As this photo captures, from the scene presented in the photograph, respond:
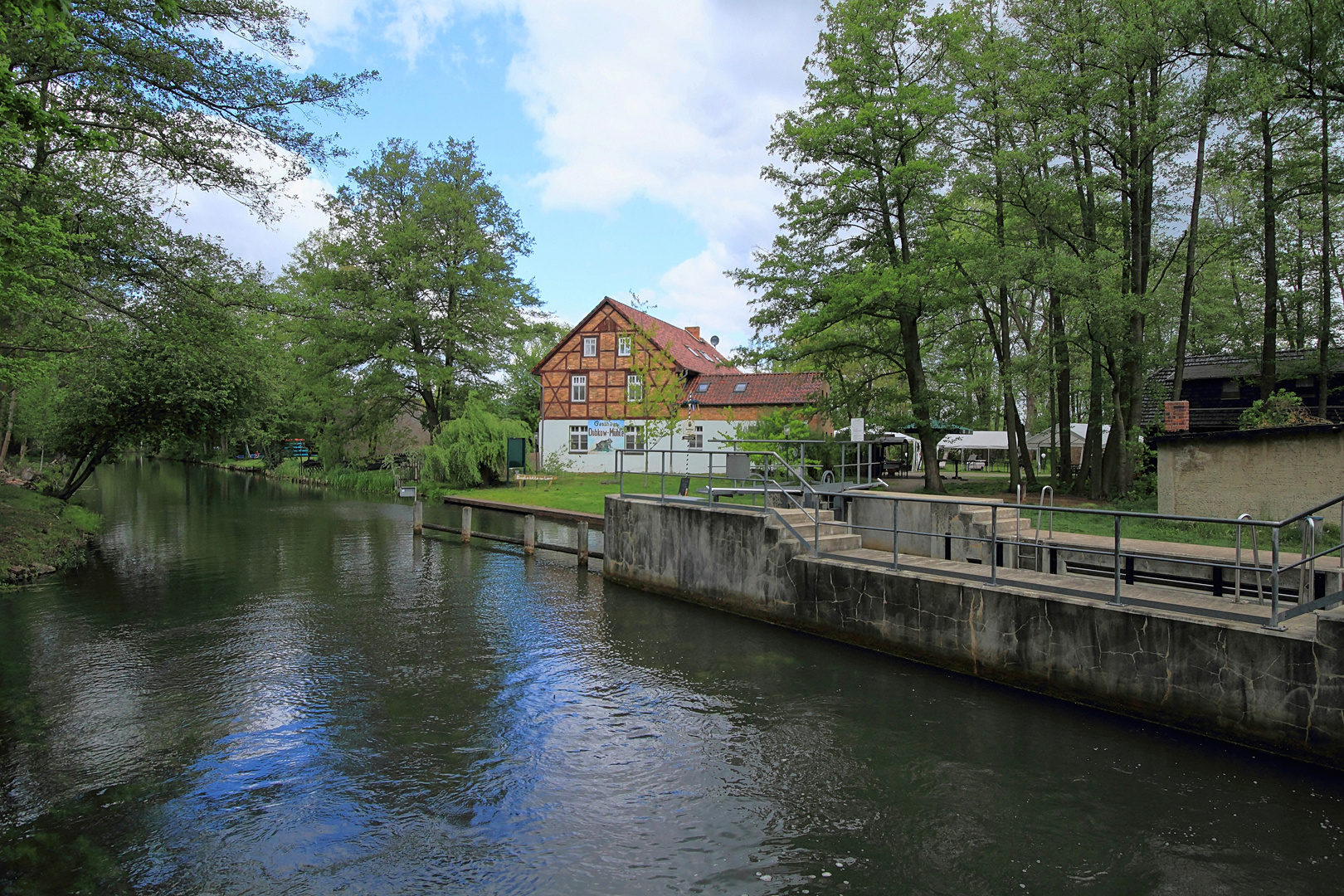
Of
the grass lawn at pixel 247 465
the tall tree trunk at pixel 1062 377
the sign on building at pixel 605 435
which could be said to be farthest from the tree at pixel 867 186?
the grass lawn at pixel 247 465

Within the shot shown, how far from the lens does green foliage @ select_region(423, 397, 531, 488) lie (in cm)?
3266

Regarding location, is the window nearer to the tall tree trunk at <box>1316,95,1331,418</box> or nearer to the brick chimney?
the brick chimney

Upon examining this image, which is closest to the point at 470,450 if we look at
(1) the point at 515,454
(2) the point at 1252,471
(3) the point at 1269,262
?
(1) the point at 515,454

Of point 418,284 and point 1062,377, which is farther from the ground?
point 418,284

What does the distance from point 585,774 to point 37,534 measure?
639 inches

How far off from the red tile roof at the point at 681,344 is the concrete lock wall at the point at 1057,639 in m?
26.5

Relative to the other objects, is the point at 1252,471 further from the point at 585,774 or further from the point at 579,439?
the point at 579,439

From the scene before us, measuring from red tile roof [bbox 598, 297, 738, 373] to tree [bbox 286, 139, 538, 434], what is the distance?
19.3 ft

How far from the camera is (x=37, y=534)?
52.5ft

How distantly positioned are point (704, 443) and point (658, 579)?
85.2 ft

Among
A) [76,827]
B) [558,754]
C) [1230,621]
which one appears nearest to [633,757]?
[558,754]

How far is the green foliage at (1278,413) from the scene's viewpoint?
16625 mm

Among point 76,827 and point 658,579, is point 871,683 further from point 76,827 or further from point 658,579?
point 76,827

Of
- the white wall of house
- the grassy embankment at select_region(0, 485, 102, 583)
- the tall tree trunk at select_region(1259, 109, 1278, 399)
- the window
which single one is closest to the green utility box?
the white wall of house
